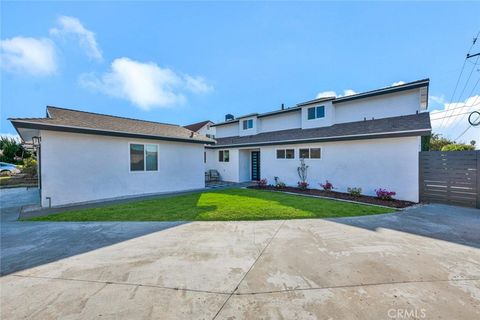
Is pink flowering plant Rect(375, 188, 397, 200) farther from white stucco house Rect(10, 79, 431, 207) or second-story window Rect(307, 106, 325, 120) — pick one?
second-story window Rect(307, 106, 325, 120)

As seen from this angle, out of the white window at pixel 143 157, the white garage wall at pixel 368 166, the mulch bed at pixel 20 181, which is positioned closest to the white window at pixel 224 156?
the white garage wall at pixel 368 166

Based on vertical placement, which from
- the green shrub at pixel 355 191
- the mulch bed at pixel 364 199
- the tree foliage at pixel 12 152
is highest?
the tree foliage at pixel 12 152

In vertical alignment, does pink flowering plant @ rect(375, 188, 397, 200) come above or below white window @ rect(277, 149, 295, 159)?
below

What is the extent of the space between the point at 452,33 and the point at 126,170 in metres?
17.7

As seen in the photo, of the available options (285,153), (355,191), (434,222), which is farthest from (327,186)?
(434,222)

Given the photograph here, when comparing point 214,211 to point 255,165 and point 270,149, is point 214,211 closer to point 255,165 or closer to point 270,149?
point 270,149

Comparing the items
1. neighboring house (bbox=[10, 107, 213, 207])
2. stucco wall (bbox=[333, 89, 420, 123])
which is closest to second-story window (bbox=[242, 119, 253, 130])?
neighboring house (bbox=[10, 107, 213, 207])

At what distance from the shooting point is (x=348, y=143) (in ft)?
35.2

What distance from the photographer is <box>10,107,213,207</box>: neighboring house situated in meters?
8.05

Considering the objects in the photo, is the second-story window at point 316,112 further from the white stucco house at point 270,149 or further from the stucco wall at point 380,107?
the stucco wall at point 380,107

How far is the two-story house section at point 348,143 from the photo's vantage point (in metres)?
9.08

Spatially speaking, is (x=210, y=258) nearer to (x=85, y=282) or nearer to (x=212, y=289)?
(x=212, y=289)

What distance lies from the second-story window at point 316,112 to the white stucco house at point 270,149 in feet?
0.21

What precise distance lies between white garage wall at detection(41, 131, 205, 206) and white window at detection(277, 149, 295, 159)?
6.14 meters
